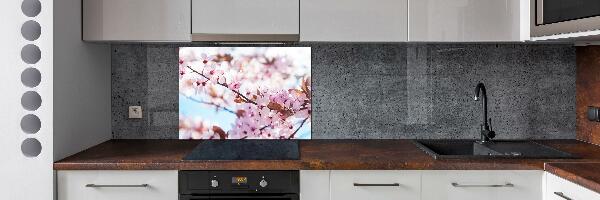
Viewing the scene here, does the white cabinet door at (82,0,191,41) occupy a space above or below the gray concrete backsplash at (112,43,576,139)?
above

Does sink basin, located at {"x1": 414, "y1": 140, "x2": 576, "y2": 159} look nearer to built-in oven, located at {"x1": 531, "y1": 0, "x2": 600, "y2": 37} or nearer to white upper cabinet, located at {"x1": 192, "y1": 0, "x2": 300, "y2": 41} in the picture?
built-in oven, located at {"x1": 531, "y1": 0, "x2": 600, "y2": 37}

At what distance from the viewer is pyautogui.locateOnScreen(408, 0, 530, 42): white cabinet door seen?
8.65 ft

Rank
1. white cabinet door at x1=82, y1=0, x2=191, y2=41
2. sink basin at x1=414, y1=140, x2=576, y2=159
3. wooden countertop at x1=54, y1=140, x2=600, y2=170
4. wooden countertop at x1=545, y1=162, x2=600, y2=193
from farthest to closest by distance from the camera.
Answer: sink basin at x1=414, y1=140, x2=576, y2=159
white cabinet door at x1=82, y1=0, x2=191, y2=41
wooden countertop at x1=54, y1=140, x2=600, y2=170
wooden countertop at x1=545, y1=162, x2=600, y2=193

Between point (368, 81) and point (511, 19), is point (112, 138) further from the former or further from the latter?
point (511, 19)

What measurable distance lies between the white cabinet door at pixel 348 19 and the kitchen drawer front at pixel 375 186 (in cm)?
64

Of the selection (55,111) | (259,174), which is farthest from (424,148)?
(55,111)

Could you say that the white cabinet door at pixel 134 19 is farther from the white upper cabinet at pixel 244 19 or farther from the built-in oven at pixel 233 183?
the built-in oven at pixel 233 183

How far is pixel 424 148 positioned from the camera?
2.62 metres
